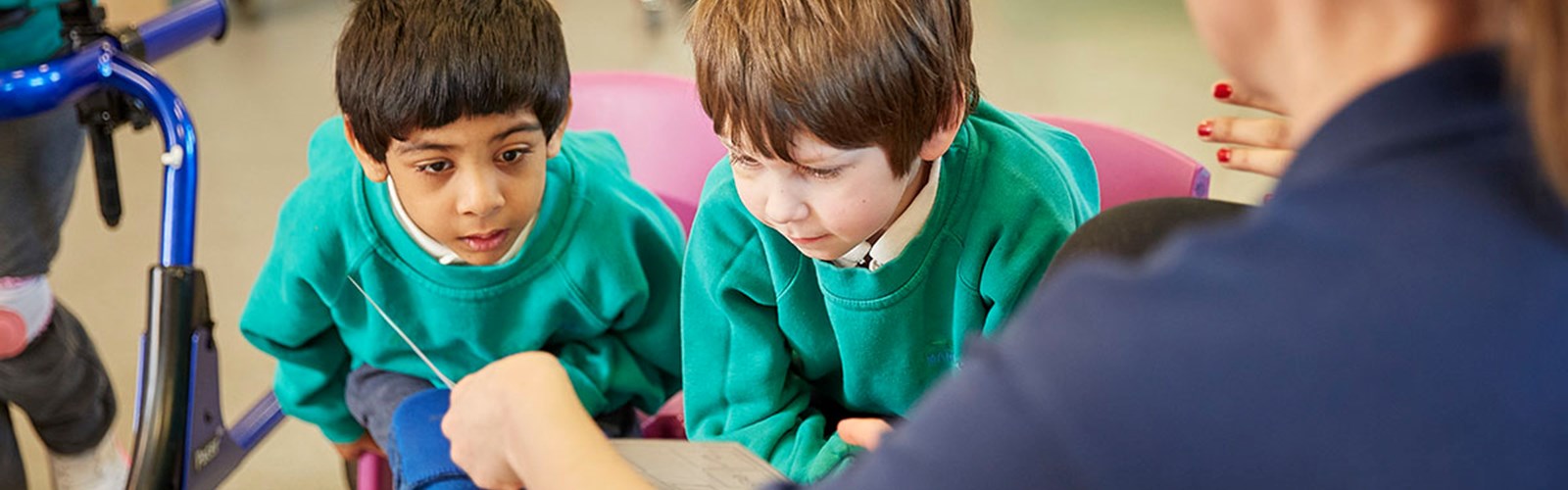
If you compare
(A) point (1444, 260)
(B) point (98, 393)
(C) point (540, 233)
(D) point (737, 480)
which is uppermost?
(A) point (1444, 260)

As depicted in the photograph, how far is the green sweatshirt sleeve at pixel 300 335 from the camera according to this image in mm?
1348

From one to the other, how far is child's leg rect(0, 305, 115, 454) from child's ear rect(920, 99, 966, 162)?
104 centimetres

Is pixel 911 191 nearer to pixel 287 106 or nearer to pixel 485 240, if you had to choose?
pixel 485 240

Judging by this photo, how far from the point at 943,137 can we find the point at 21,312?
40.6 inches

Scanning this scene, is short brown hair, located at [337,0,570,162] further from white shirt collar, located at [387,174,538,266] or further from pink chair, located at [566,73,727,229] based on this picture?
pink chair, located at [566,73,727,229]

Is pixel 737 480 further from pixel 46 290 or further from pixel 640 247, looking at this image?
pixel 46 290

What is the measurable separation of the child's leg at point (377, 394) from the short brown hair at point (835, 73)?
0.49 meters

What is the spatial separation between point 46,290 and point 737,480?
3.16ft

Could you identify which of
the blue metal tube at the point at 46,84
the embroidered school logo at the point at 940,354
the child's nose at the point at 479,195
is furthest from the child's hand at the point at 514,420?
the blue metal tube at the point at 46,84

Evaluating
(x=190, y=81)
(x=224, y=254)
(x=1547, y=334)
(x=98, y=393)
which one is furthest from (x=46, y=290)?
(x=190, y=81)

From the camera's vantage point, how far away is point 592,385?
1.33 m

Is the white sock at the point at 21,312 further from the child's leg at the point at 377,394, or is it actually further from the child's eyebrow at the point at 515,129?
the child's eyebrow at the point at 515,129

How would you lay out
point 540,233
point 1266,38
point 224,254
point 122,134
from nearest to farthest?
point 1266,38 < point 540,233 < point 224,254 < point 122,134

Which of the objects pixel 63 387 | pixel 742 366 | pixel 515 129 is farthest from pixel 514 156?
pixel 63 387
